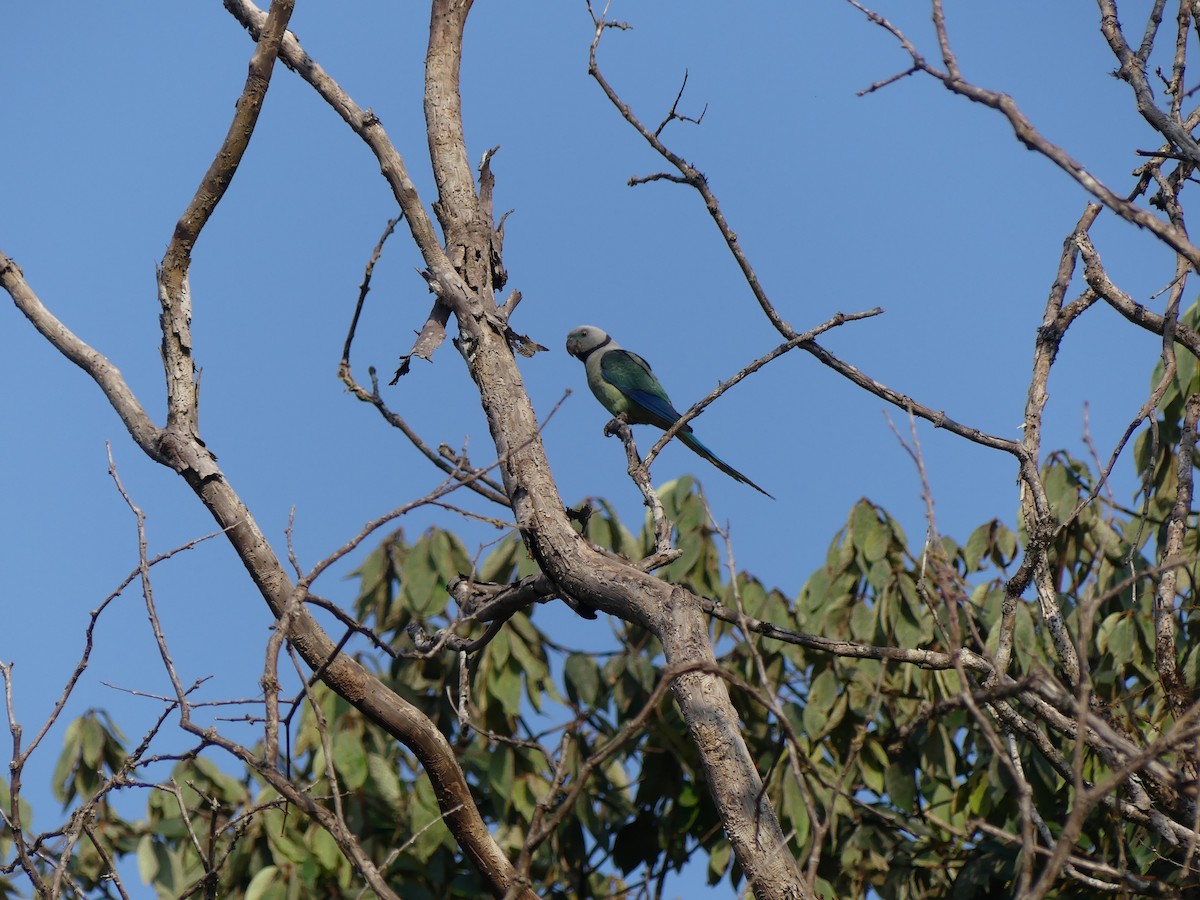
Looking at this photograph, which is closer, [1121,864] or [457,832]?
[1121,864]

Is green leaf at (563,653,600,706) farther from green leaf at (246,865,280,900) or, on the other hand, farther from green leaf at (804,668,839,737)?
green leaf at (246,865,280,900)

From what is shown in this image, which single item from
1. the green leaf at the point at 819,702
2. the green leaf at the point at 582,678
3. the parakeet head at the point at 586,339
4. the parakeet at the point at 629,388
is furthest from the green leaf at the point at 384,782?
the parakeet head at the point at 586,339

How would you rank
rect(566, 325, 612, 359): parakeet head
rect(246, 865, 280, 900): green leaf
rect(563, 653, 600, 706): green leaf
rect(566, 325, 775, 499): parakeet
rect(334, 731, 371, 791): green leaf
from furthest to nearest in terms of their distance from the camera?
rect(566, 325, 612, 359): parakeet head, rect(566, 325, 775, 499): parakeet, rect(563, 653, 600, 706): green leaf, rect(334, 731, 371, 791): green leaf, rect(246, 865, 280, 900): green leaf

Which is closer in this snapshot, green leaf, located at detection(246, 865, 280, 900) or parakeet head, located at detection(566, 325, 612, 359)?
green leaf, located at detection(246, 865, 280, 900)

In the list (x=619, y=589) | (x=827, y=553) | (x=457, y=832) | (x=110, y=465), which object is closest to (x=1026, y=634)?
(x=827, y=553)

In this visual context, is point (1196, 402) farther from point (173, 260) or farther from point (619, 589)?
point (173, 260)

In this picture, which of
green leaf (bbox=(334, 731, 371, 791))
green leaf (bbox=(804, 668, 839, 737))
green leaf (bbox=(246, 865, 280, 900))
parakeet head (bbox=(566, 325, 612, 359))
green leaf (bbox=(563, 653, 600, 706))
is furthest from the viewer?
parakeet head (bbox=(566, 325, 612, 359))

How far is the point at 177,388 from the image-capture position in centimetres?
365

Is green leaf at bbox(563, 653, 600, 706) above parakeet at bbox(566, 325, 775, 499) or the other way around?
the other way around

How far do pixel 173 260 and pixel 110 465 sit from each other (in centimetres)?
92

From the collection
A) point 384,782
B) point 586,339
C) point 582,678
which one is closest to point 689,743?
point 582,678

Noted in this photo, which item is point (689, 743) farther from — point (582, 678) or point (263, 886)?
point (263, 886)

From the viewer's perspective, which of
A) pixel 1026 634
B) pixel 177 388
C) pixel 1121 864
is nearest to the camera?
pixel 1121 864

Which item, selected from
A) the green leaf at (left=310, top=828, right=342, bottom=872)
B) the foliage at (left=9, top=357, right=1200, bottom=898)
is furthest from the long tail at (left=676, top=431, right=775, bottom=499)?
the green leaf at (left=310, top=828, right=342, bottom=872)
